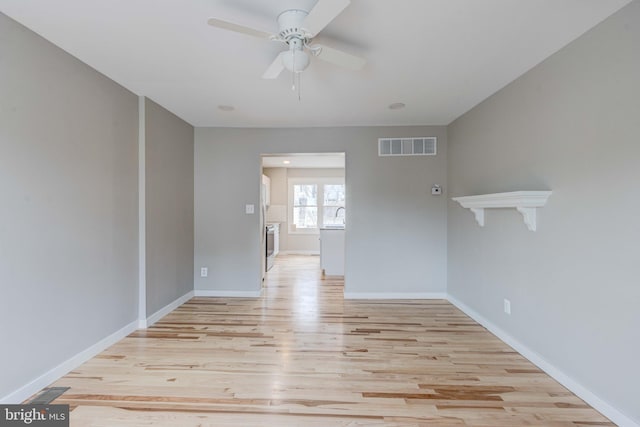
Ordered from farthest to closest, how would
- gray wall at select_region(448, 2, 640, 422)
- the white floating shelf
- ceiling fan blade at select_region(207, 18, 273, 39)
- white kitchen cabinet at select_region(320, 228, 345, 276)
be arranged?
white kitchen cabinet at select_region(320, 228, 345, 276) < the white floating shelf < gray wall at select_region(448, 2, 640, 422) < ceiling fan blade at select_region(207, 18, 273, 39)

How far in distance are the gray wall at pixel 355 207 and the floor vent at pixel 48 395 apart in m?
2.14

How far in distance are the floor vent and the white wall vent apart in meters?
3.89

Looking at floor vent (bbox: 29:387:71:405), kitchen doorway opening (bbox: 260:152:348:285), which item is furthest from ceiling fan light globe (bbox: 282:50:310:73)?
kitchen doorway opening (bbox: 260:152:348:285)

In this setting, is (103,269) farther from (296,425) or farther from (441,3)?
(441,3)

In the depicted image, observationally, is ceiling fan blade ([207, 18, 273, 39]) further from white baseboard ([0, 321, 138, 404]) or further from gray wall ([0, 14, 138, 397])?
white baseboard ([0, 321, 138, 404])

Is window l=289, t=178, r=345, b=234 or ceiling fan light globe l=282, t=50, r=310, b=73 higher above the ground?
ceiling fan light globe l=282, t=50, r=310, b=73

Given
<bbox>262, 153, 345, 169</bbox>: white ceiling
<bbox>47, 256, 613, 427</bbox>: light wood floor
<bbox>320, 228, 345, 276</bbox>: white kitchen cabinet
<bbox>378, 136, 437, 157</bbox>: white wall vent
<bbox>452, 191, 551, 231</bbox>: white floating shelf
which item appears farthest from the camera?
<bbox>262, 153, 345, 169</bbox>: white ceiling

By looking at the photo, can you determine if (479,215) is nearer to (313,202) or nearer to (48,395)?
(48,395)

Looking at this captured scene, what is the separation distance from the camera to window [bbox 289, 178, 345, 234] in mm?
8180

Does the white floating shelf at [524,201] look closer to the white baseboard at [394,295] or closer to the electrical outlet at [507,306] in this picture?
the electrical outlet at [507,306]

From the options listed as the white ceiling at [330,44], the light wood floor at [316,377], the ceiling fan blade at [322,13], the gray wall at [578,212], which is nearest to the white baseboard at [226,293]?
the light wood floor at [316,377]

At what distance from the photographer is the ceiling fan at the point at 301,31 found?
1464 mm

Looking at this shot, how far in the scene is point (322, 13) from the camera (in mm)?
1480

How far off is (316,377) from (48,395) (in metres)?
1.74
